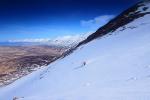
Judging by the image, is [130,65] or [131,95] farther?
[130,65]

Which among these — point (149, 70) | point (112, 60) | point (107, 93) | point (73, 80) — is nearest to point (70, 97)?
point (107, 93)

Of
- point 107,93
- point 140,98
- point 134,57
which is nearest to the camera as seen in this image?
point 140,98

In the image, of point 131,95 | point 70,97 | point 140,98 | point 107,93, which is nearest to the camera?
point 140,98

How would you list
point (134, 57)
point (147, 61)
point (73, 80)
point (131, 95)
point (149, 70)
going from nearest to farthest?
point (131, 95), point (149, 70), point (147, 61), point (134, 57), point (73, 80)

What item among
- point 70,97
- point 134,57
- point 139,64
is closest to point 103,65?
point 134,57

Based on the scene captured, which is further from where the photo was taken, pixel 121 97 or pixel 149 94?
pixel 121 97

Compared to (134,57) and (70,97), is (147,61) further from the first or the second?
(70,97)

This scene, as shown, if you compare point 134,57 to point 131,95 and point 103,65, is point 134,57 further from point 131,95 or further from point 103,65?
point 131,95

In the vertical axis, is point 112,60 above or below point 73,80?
above

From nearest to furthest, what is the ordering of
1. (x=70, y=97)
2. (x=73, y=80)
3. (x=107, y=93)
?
(x=107, y=93), (x=70, y=97), (x=73, y=80)
